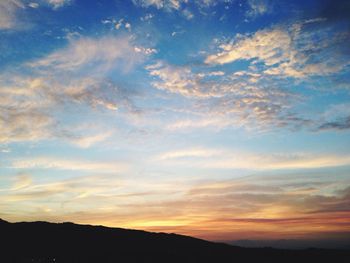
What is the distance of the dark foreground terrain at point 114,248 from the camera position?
3156 cm

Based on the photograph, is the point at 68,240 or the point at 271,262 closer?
the point at 68,240

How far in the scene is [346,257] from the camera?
45094 mm

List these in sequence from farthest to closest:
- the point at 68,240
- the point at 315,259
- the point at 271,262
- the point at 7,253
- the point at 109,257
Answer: the point at 315,259 → the point at 271,262 → the point at 68,240 → the point at 109,257 → the point at 7,253

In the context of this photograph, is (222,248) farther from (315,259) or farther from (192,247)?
(315,259)

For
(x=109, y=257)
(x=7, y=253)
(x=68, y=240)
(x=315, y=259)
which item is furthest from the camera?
(x=315, y=259)

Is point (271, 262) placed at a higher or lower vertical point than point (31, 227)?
lower

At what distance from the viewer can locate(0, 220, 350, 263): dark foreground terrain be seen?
31562mm

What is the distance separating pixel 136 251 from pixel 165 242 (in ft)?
24.8

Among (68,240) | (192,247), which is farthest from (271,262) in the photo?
(68,240)

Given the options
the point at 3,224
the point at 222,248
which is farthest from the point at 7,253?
the point at 222,248

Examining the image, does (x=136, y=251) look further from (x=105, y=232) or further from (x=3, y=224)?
(x=3, y=224)

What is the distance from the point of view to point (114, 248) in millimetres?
37719

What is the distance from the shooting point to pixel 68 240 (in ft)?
123

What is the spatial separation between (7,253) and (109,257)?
383 inches
